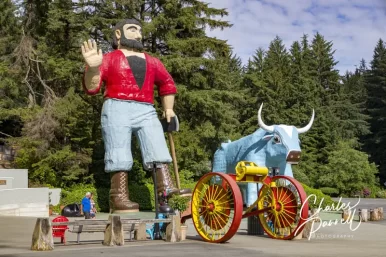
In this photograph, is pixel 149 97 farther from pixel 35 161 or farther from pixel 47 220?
pixel 35 161

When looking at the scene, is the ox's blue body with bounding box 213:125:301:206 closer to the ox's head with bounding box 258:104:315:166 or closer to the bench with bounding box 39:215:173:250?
the ox's head with bounding box 258:104:315:166

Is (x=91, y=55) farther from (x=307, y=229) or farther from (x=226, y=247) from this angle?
(x=307, y=229)

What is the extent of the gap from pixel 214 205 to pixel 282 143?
6.64 meters

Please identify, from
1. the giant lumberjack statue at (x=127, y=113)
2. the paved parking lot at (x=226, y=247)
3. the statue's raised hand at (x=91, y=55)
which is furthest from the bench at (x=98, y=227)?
the statue's raised hand at (x=91, y=55)

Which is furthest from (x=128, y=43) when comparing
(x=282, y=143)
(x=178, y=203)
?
(x=282, y=143)

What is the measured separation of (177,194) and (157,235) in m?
1.03

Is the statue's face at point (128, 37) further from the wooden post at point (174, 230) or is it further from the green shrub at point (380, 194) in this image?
the green shrub at point (380, 194)

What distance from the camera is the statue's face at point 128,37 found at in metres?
12.6

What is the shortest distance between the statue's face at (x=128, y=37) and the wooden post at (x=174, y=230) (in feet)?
13.6

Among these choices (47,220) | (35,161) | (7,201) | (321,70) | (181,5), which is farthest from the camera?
(321,70)

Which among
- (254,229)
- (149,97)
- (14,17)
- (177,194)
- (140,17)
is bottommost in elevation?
(254,229)

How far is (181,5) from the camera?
23812 millimetres

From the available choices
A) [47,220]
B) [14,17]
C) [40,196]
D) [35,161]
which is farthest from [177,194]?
[14,17]

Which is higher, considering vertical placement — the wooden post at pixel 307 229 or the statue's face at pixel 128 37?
the statue's face at pixel 128 37
